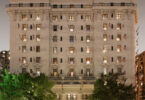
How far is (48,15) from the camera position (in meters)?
94.8

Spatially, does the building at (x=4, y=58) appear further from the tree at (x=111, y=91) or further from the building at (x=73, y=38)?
the tree at (x=111, y=91)

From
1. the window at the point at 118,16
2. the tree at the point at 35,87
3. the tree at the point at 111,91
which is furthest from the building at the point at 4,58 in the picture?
the tree at the point at 111,91

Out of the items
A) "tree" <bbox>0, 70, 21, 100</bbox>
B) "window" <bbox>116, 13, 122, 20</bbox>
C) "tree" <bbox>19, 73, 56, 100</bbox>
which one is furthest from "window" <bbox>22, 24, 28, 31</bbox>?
"tree" <bbox>0, 70, 21, 100</bbox>

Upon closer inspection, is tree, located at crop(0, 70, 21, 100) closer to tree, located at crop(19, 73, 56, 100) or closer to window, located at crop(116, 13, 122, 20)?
tree, located at crop(19, 73, 56, 100)

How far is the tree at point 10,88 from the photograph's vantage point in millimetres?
61781

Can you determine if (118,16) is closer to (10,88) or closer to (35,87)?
(35,87)

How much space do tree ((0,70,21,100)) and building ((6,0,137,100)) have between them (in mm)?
28856

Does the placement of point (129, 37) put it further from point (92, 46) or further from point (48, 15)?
point (48, 15)

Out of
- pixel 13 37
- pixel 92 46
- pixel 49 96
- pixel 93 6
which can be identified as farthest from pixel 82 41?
pixel 49 96

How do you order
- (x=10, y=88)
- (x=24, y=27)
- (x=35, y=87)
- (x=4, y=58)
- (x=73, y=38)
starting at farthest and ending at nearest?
(x=4, y=58), (x=24, y=27), (x=73, y=38), (x=35, y=87), (x=10, y=88)

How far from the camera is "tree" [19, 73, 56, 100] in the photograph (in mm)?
66938

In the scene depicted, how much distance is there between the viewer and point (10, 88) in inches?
2450

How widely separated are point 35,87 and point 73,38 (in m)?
26.2

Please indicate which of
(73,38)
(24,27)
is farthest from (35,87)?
(24,27)
